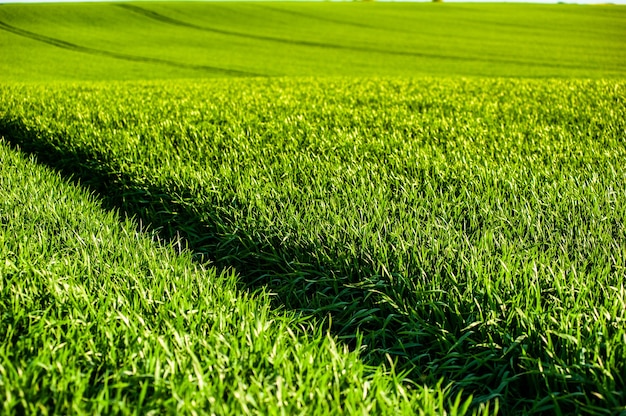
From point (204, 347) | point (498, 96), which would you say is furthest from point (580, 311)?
point (498, 96)

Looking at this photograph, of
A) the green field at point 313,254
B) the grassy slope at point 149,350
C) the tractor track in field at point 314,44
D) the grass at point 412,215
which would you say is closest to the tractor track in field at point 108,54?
the tractor track in field at point 314,44

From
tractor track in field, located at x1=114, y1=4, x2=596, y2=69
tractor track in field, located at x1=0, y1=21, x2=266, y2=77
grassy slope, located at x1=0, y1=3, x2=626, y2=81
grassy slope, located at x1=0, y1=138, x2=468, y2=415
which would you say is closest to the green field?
grassy slope, located at x1=0, y1=138, x2=468, y2=415

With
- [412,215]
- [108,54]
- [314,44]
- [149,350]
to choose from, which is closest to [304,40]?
[314,44]

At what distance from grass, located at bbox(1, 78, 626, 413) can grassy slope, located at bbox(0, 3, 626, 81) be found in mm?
13911

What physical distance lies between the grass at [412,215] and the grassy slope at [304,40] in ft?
45.6

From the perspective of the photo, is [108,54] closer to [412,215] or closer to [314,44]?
[314,44]

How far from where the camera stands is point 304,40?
29.8 metres

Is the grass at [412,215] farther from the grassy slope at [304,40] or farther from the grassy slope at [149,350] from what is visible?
the grassy slope at [304,40]

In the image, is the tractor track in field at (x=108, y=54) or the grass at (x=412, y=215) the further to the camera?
A: the tractor track in field at (x=108, y=54)

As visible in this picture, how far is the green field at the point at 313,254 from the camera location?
2.19m

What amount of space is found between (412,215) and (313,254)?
0.85 metres

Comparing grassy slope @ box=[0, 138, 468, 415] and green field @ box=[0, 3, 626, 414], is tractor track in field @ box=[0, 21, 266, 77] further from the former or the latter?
grassy slope @ box=[0, 138, 468, 415]

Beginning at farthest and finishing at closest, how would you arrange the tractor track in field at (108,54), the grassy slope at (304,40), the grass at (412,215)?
the grassy slope at (304,40)
the tractor track in field at (108,54)
the grass at (412,215)

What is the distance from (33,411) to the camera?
1.86 metres
